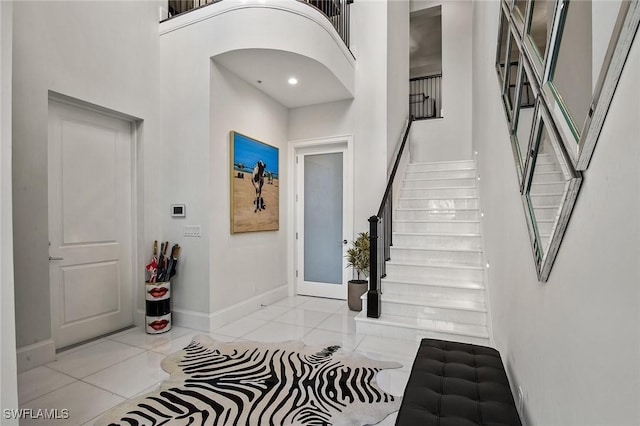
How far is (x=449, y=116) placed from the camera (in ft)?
22.4

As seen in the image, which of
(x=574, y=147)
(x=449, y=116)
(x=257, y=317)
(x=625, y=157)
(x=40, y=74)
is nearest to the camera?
(x=625, y=157)

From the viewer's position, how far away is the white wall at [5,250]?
1.46 meters

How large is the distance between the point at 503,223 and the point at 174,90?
3813 mm

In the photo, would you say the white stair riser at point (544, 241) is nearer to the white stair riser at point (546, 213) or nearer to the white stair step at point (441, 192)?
the white stair riser at point (546, 213)

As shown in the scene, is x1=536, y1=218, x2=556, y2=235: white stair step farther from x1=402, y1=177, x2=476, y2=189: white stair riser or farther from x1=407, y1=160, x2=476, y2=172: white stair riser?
x1=407, y1=160, x2=476, y2=172: white stair riser

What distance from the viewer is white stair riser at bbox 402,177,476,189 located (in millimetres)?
4949

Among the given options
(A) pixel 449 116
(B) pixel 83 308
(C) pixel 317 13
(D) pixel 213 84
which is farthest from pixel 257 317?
(A) pixel 449 116

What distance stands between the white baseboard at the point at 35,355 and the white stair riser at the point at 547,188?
391 centimetres

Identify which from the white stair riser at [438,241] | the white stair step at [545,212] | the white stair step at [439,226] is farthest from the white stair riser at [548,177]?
the white stair step at [439,226]

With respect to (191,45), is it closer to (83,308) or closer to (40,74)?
(40,74)

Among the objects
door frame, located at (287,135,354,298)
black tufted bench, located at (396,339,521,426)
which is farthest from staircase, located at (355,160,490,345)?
black tufted bench, located at (396,339,521,426)

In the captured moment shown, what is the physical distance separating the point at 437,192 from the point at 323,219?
1789mm

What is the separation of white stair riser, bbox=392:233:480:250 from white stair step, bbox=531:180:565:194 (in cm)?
253

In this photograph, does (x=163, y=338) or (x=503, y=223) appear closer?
(x=503, y=223)
